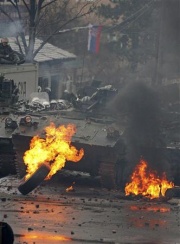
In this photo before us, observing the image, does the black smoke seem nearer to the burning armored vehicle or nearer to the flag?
the burning armored vehicle

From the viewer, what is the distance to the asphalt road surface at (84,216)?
14109mm

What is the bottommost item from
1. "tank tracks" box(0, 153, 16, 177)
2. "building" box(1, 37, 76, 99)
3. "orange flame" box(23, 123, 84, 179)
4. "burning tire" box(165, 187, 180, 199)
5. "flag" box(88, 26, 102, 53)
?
"burning tire" box(165, 187, 180, 199)

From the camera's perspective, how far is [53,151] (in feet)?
64.1

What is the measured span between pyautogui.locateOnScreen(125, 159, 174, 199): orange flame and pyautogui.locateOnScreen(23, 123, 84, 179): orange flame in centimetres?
128

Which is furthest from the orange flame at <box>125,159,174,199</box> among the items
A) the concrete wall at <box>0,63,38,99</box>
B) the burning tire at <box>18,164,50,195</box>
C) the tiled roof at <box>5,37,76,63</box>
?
the tiled roof at <box>5,37,76,63</box>

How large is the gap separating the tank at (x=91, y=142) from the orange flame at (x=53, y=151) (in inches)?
4.9

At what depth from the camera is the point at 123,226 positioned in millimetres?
15188

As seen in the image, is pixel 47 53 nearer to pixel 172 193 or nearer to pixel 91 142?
pixel 91 142

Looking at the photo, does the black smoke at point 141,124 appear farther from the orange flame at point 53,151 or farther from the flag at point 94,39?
the flag at point 94,39

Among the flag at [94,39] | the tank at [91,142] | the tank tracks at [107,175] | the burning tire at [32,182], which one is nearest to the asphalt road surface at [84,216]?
the burning tire at [32,182]

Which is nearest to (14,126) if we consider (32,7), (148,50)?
(32,7)

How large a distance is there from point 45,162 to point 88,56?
117 feet

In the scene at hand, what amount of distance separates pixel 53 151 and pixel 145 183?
83.2 inches

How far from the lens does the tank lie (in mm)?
19172
